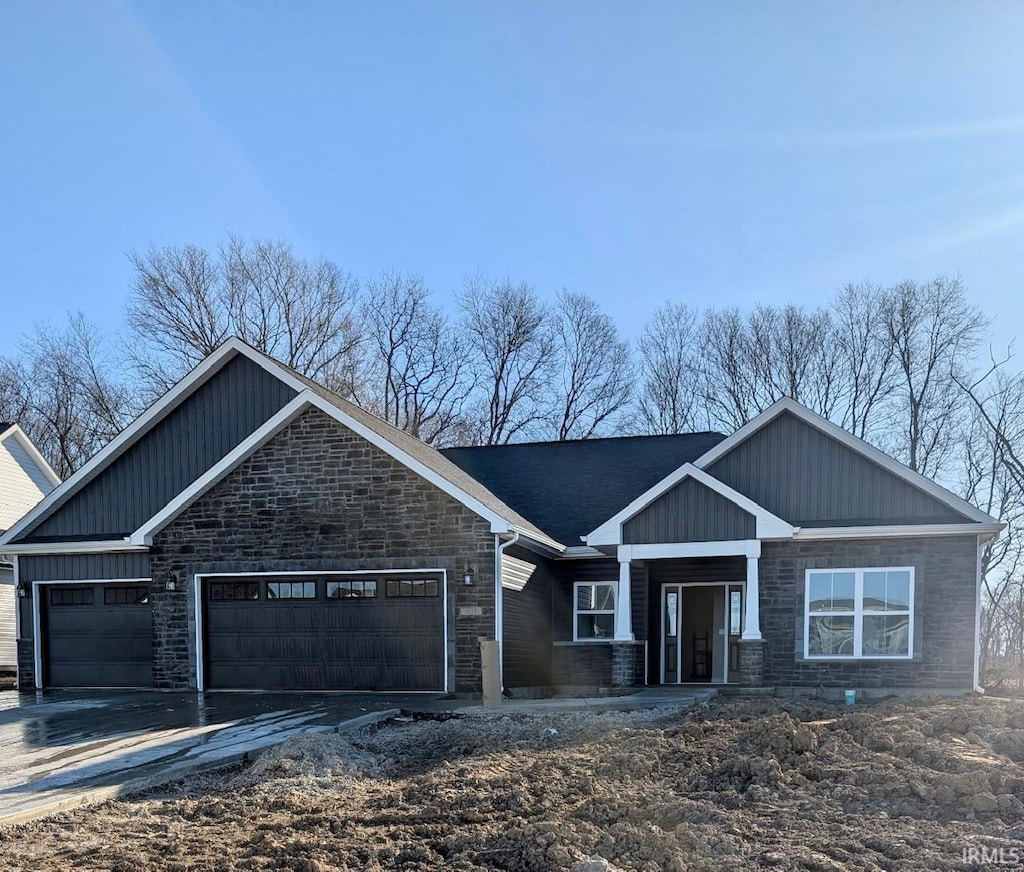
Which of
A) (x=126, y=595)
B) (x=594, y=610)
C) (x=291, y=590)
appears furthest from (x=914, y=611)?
(x=126, y=595)

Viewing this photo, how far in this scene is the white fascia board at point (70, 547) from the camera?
16688mm

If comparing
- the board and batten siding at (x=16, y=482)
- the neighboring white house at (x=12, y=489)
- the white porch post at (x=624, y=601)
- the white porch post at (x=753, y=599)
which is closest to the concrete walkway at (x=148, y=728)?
the white porch post at (x=624, y=601)

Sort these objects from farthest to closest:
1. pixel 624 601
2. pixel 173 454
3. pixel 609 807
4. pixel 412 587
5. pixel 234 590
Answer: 1. pixel 173 454
2. pixel 624 601
3. pixel 234 590
4. pixel 412 587
5. pixel 609 807

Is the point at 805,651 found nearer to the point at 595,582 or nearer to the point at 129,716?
the point at 595,582

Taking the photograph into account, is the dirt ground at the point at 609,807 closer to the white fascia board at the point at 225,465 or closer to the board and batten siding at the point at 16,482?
the white fascia board at the point at 225,465

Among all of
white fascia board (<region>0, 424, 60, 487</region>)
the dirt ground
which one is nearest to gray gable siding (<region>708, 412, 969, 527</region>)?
the dirt ground

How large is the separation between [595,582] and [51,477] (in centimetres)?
1987

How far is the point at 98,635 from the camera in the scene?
17.1 metres

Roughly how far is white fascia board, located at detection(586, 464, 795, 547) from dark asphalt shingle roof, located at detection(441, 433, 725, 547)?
1651 millimetres

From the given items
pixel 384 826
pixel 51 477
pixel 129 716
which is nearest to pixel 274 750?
pixel 384 826

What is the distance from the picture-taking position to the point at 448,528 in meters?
14.7

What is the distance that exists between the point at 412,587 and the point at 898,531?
8.02 metres

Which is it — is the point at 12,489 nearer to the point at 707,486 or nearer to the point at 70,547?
the point at 70,547

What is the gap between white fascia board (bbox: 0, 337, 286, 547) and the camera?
1789 centimetres
